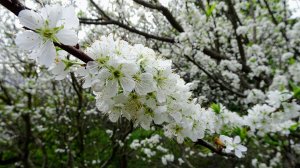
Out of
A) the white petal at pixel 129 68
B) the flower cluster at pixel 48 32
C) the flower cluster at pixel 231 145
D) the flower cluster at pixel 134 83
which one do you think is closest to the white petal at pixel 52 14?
the flower cluster at pixel 48 32

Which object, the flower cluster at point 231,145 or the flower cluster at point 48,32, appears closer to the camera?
the flower cluster at point 48,32

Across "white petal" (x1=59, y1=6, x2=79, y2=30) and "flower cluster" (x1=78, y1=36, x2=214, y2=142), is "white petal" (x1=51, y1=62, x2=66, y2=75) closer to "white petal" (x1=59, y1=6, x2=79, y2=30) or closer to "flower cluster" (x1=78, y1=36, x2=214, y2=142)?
"flower cluster" (x1=78, y1=36, x2=214, y2=142)

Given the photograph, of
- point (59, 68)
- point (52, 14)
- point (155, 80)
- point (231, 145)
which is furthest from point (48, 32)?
point (231, 145)

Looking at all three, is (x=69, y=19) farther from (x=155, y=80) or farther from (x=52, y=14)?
(x=155, y=80)

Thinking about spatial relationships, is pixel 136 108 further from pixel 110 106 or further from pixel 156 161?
pixel 156 161

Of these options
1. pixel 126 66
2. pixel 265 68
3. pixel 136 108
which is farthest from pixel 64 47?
pixel 265 68

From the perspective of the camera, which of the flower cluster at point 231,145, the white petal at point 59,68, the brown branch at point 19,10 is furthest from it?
the flower cluster at point 231,145

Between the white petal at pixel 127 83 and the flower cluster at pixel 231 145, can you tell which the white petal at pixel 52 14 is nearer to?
the white petal at pixel 127 83
